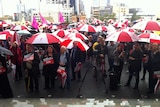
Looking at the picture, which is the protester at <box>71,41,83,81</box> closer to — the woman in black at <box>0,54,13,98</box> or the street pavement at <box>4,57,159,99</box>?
the street pavement at <box>4,57,159,99</box>

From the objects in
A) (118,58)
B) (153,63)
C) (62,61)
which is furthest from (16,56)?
(153,63)

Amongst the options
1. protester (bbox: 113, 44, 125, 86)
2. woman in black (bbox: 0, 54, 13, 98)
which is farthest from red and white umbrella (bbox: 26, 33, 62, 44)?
protester (bbox: 113, 44, 125, 86)

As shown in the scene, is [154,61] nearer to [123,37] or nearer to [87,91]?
[123,37]

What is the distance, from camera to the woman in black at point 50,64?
8891mm

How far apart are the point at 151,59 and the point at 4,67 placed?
494 centimetres

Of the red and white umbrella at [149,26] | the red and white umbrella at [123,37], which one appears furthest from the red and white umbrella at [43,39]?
the red and white umbrella at [149,26]

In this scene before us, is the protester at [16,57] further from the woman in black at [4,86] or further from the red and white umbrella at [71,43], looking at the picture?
the red and white umbrella at [71,43]

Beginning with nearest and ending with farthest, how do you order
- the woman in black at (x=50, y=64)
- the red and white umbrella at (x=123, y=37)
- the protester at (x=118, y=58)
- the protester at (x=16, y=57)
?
the woman in black at (x=50, y=64) → the red and white umbrella at (x=123, y=37) → the protester at (x=118, y=58) → the protester at (x=16, y=57)

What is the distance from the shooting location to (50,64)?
8961 millimetres

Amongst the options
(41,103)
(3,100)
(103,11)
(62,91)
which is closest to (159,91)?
(62,91)

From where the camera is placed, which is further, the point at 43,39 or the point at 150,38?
the point at 150,38

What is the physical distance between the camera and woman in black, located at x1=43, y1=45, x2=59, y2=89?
29.2ft

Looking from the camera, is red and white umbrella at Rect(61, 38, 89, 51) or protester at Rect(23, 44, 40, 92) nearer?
protester at Rect(23, 44, 40, 92)

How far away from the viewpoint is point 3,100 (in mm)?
8234
